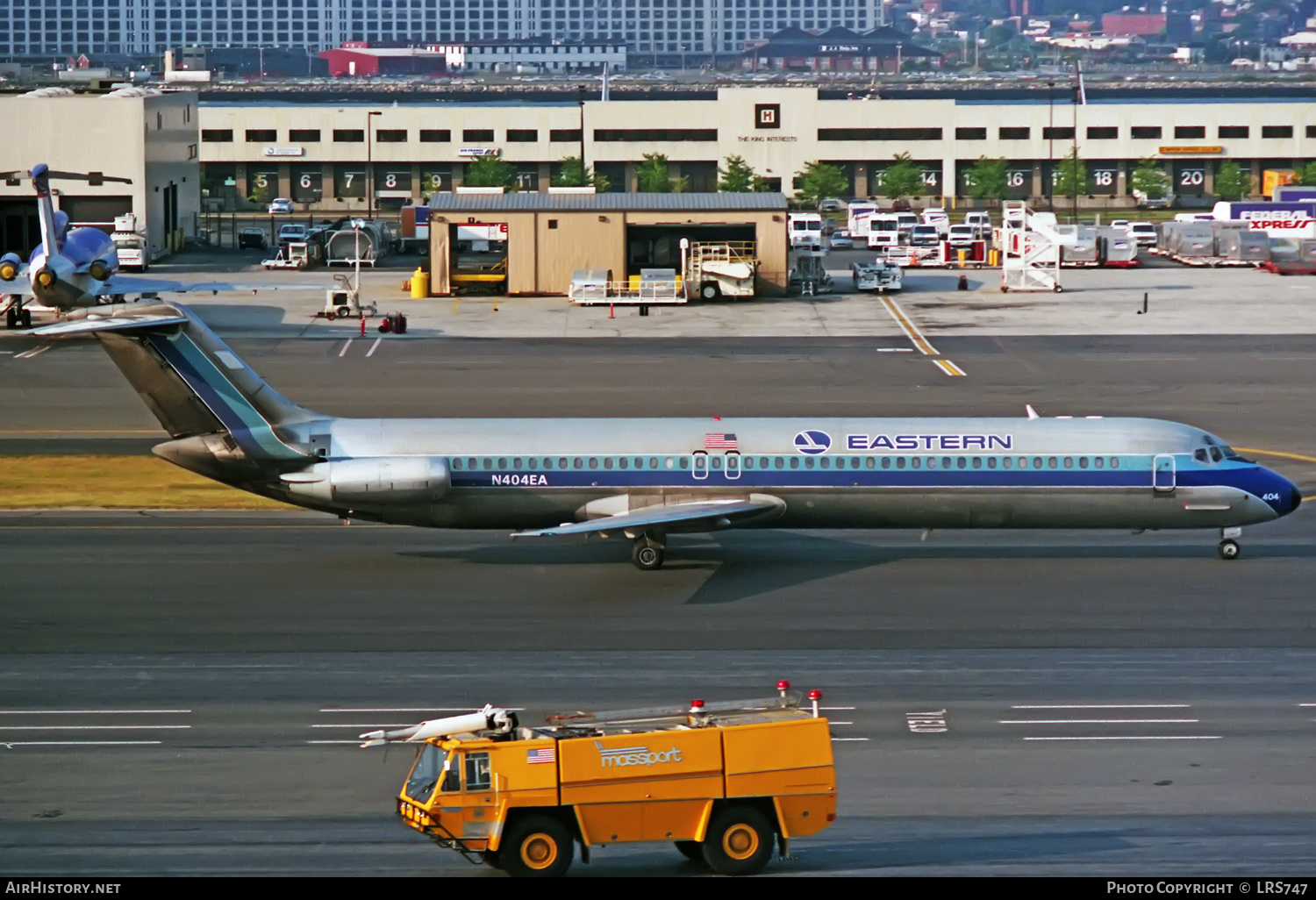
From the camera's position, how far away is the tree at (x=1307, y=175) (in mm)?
149750

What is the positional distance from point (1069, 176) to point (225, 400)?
123m

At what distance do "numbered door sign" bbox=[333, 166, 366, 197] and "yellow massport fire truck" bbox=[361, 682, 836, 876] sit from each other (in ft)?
450

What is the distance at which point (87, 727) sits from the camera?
90.4 ft

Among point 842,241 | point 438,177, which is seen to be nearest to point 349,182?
point 438,177

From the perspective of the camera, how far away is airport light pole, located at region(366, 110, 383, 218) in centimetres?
14988

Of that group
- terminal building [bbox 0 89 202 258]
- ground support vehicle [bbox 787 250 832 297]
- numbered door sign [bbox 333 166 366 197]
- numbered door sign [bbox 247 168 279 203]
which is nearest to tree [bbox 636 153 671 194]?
numbered door sign [bbox 333 166 366 197]

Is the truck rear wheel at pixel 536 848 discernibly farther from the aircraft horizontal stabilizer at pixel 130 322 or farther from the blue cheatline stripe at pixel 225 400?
the aircraft horizontal stabilizer at pixel 130 322

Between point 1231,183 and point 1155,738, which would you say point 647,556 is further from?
point 1231,183

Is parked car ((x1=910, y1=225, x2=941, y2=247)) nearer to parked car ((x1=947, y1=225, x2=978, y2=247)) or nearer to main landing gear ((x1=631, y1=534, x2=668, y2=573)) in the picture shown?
parked car ((x1=947, y1=225, x2=978, y2=247))

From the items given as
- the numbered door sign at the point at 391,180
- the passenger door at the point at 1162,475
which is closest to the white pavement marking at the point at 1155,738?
the passenger door at the point at 1162,475

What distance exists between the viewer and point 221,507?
45344 millimetres

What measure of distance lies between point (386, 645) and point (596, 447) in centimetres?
791
